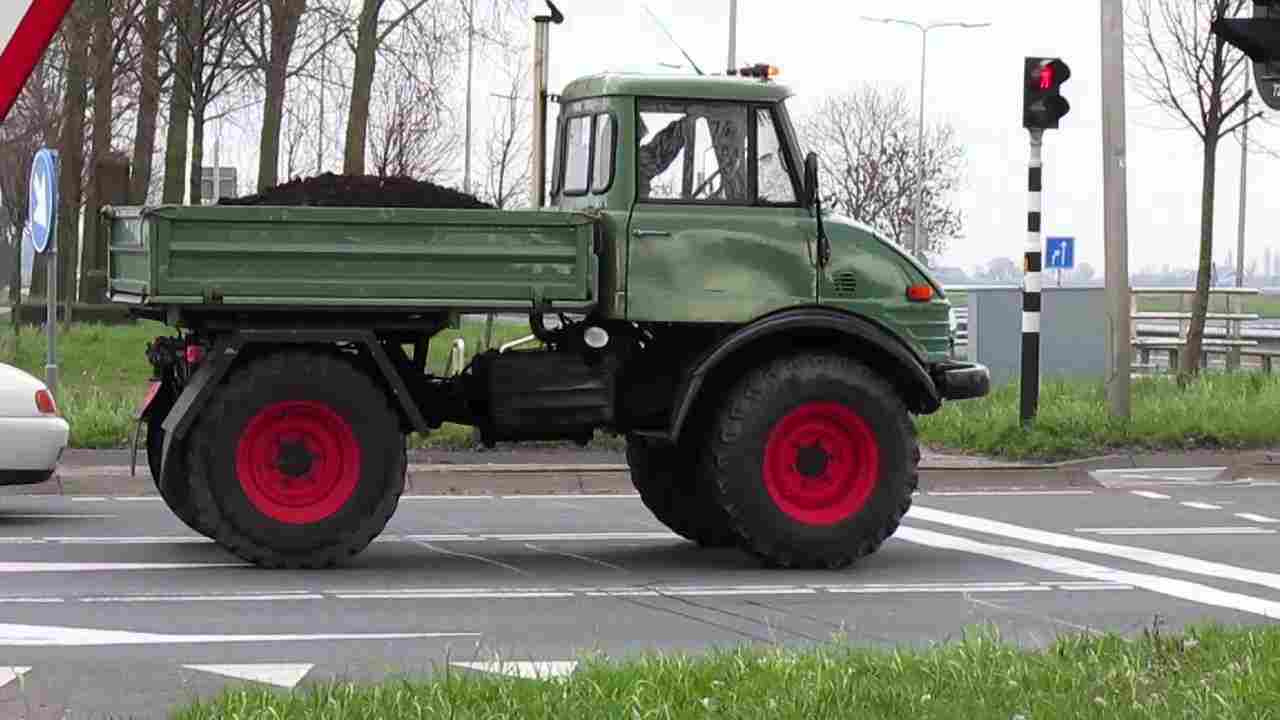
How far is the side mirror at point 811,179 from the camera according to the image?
1245cm

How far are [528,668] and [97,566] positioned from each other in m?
4.18

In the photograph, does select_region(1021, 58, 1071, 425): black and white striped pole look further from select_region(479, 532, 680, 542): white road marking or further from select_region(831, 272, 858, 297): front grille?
select_region(831, 272, 858, 297): front grille

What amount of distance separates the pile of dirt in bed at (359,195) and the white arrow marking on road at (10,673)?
3.94 metres

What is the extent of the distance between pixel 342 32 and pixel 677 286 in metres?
21.0

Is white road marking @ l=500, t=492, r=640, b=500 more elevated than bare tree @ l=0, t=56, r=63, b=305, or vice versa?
bare tree @ l=0, t=56, r=63, b=305

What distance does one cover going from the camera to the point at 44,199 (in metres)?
18.4

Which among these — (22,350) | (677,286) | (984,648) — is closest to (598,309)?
(677,286)

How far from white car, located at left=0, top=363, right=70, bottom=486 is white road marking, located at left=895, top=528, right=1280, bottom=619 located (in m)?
5.13

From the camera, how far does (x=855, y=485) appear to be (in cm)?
1268

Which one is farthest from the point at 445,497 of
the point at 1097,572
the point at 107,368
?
the point at 107,368

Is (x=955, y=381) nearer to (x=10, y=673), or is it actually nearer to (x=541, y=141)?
(x=541, y=141)

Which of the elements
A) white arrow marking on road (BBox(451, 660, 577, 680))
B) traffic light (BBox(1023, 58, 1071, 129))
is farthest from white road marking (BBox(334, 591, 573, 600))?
traffic light (BBox(1023, 58, 1071, 129))

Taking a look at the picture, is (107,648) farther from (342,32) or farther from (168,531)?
(342,32)

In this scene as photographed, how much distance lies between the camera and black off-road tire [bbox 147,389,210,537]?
478 inches
